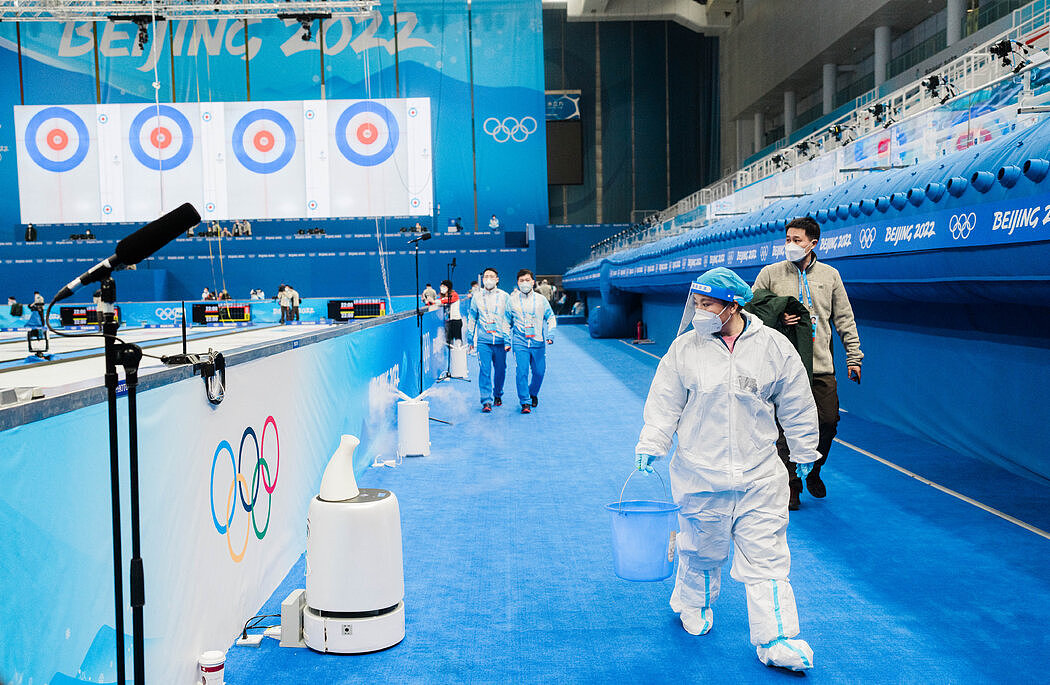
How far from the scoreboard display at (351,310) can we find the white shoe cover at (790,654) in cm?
1134

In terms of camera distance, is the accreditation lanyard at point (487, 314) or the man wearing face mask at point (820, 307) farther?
the accreditation lanyard at point (487, 314)

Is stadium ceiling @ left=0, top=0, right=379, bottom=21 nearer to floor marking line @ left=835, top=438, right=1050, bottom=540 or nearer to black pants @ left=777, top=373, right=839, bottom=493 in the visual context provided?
floor marking line @ left=835, top=438, right=1050, bottom=540

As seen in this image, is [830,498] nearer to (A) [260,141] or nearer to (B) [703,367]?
(B) [703,367]

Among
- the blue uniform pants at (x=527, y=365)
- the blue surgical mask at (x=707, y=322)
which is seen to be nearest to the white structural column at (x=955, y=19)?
the blue uniform pants at (x=527, y=365)

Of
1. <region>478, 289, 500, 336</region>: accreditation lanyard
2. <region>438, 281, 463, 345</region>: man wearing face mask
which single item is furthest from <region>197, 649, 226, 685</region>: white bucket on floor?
<region>438, 281, 463, 345</region>: man wearing face mask

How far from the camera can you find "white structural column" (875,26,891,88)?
947 inches

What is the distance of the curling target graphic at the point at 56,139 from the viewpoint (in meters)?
15.1

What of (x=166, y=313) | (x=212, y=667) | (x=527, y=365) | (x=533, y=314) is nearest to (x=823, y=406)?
(x=212, y=667)

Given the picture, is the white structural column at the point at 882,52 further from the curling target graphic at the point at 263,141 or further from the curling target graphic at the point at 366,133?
the curling target graphic at the point at 263,141

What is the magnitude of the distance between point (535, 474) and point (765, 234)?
4641 millimetres

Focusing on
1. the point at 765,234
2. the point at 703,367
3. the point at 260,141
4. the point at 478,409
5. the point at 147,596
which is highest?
the point at 260,141

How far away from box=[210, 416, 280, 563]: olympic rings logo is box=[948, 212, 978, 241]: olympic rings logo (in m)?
4.28

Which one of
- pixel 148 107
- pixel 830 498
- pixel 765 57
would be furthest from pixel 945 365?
pixel 765 57

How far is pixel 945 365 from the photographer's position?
668 centimetres
